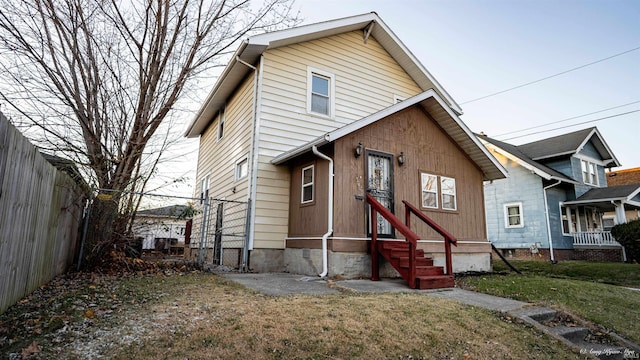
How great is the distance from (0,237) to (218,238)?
324 inches

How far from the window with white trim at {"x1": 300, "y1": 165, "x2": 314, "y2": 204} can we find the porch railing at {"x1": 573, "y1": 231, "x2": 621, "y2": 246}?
1526 cm

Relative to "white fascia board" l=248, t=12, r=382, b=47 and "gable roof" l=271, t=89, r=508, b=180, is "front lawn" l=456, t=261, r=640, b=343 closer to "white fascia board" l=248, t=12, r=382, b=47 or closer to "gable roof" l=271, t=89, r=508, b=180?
"gable roof" l=271, t=89, r=508, b=180

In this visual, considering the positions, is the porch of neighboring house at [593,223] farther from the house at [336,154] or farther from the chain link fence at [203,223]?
the chain link fence at [203,223]

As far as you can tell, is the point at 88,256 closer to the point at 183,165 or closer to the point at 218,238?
the point at 183,165

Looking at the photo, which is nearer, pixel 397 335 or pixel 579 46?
pixel 397 335

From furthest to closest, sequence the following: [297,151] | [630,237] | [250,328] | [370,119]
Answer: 1. [630,237]
2. [297,151]
3. [370,119]
4. [250,328]

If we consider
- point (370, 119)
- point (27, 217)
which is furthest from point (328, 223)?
point (27, 217)

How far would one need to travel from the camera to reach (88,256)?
651cm

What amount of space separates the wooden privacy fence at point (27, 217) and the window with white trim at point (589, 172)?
73.2ft

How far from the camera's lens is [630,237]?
1379 centimetres

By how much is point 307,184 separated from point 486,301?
4.42 metres

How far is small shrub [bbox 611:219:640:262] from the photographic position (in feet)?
44.7

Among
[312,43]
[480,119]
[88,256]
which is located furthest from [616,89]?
[88,256]

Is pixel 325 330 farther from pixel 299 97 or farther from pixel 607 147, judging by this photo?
pixel 607 147
